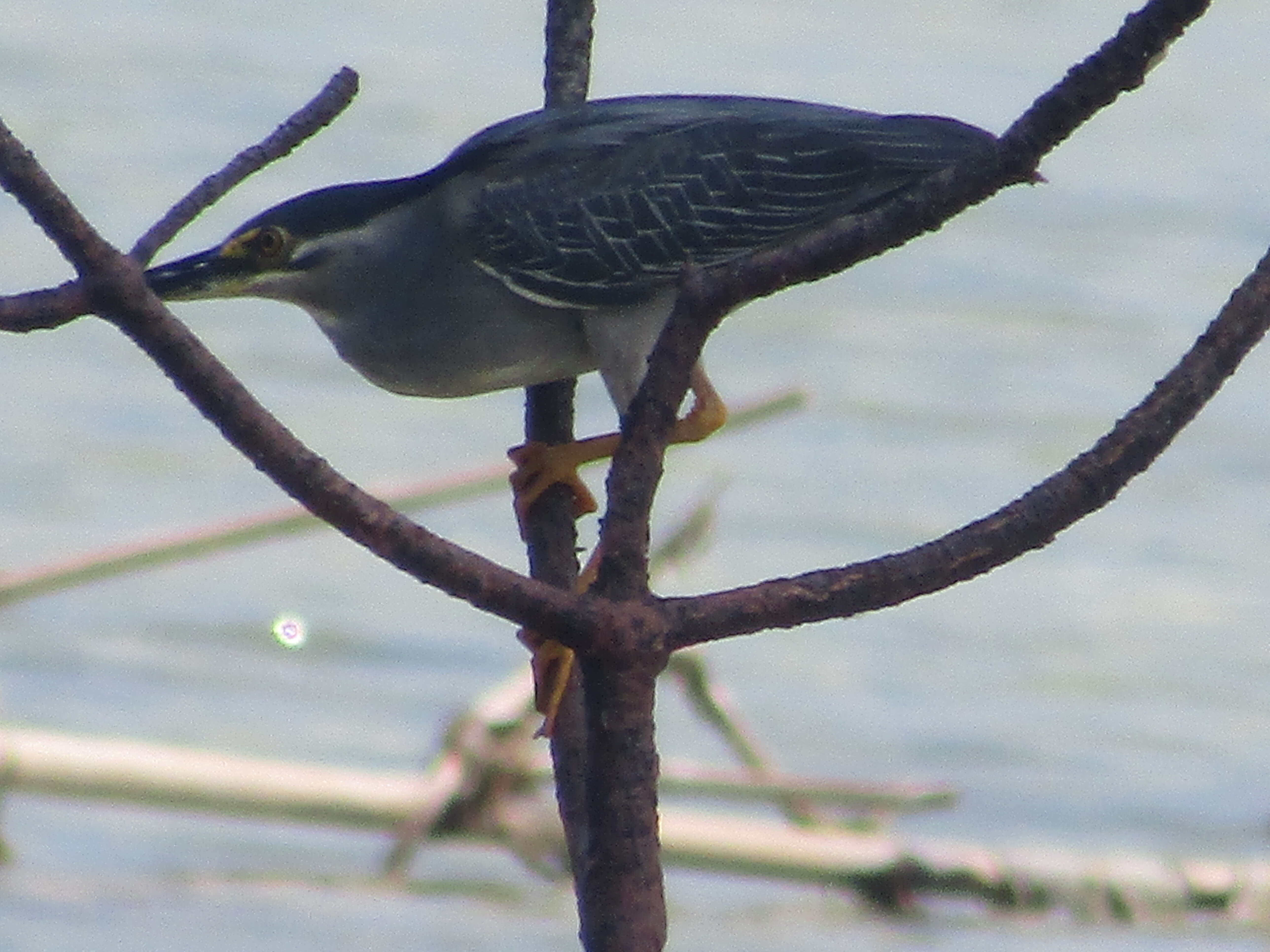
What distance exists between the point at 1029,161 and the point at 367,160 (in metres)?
6.98

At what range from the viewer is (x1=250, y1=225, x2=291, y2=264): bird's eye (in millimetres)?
2318

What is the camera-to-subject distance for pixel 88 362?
678 cm

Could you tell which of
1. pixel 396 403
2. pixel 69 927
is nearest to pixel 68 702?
pixel 69 927

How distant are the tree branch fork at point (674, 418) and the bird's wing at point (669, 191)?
1394mm

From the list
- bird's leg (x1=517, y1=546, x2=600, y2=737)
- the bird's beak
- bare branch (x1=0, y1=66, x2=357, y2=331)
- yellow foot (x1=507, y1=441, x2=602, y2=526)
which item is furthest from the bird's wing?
bare branch (x1=0, y1=66, x2=357, y2=331)

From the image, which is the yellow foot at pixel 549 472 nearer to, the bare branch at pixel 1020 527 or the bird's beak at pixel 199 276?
the bird's beak at pixel 199 276

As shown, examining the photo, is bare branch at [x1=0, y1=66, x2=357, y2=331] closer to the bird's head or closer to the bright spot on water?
the bird's head

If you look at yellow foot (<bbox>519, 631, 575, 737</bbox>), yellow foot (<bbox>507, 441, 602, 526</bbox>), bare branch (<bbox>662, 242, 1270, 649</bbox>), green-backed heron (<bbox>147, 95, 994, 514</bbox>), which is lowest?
bare branch (<bbox>662, 242, 1270, 649</bbox>)

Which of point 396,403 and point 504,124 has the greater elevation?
point 396,403

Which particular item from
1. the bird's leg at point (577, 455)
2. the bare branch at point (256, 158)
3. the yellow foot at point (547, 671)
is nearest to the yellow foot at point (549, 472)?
the bird's leg at point (577, 455)

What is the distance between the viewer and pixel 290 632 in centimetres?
527

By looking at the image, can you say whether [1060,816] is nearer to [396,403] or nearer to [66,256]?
[396,403]

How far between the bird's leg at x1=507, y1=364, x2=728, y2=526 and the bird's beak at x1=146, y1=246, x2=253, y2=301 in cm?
34

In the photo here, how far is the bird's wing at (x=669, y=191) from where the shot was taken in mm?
2660
